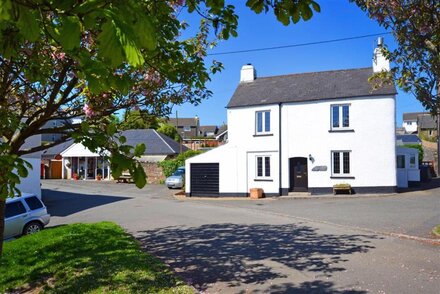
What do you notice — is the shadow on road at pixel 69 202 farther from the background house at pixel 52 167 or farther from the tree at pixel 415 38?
the background house at pixel 52 167

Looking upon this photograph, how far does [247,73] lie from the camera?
35.3 meters

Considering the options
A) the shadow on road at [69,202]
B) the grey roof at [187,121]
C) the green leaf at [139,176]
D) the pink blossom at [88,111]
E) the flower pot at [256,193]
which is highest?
the grey roof at [187,121]

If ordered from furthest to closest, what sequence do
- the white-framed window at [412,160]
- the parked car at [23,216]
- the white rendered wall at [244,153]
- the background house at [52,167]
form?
the background house at [52,167] → the white-framed window at [412,160] → the white rendered wall at [244,153] → the parked car at [23,216]

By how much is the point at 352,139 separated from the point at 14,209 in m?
21.0

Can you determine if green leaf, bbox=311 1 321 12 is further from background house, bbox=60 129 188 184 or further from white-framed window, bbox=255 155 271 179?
background house, bbox=60 129 188 184

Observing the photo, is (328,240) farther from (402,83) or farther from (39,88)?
(39,88)

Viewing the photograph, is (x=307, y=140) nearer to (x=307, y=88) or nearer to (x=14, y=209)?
(x=307, y=88)

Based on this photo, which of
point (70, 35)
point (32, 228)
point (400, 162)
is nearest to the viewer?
point (70, 35)

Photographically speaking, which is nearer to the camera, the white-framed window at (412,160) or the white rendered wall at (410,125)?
the white-framed window at (412,160)

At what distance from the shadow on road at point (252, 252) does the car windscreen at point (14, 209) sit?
5.10 metres

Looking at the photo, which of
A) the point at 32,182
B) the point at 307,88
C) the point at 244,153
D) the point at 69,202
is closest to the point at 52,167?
the point at 69,202

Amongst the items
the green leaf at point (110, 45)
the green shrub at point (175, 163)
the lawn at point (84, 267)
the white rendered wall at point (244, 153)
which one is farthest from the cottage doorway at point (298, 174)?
the green leaf at point (110, 45)

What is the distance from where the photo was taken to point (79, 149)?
53031 millimetres

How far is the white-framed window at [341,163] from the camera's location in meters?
28.4
